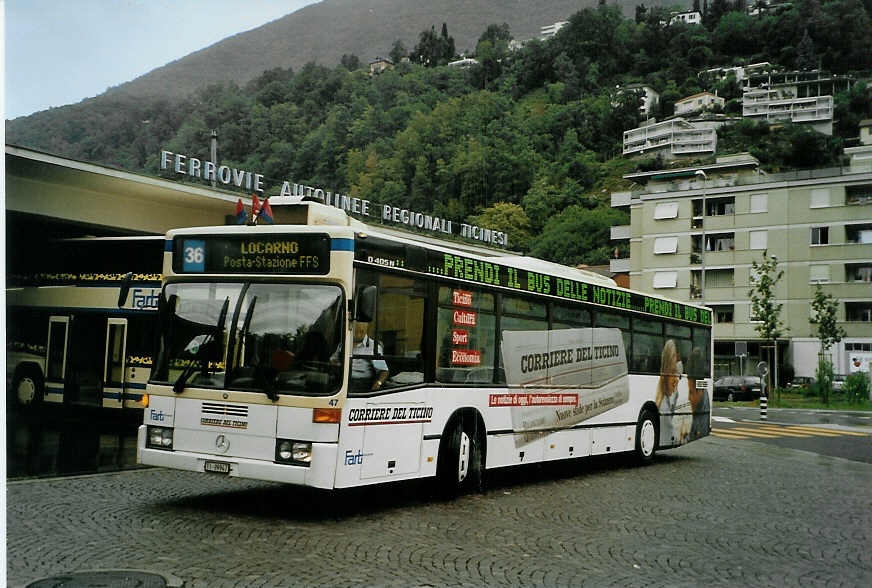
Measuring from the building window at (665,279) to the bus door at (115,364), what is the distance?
57864 millimetres

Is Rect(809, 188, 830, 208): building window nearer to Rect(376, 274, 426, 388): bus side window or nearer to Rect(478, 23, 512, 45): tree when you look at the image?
Rect(478, 23, 512, 45): tree

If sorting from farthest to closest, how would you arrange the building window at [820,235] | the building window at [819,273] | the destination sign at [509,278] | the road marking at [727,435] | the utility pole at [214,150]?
the building window at [820,235] → the building window at [819,273] → the utility pole at [214,150] → the road marking at [727,435] → the destination sign at [509,278]

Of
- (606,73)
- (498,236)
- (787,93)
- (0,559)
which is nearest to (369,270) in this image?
(0,559)

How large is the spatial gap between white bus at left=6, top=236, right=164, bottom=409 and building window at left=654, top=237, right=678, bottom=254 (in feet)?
186

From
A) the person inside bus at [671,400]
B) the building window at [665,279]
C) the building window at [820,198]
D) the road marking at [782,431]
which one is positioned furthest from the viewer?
the building window at [665,279]

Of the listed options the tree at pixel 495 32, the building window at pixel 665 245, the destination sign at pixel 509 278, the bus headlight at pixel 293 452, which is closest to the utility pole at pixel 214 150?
the tree at pixel 495 32

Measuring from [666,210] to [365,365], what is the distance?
223ft

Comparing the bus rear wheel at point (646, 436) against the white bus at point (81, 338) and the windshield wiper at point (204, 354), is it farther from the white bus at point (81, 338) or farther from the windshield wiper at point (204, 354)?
the white bus at point (81, 338)

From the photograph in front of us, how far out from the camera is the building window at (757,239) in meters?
68.4

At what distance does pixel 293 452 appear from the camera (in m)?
Result: 8.53

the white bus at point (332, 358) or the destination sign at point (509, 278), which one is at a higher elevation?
the destination sign at point (509, 278)

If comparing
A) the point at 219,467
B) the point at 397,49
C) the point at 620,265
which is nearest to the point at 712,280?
the point at 620,265

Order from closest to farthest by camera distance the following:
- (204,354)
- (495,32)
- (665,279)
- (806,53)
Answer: (204,354) < (495,32) < (665,279) < (806,53)

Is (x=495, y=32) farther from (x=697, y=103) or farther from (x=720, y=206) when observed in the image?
(x=697, y=103)
